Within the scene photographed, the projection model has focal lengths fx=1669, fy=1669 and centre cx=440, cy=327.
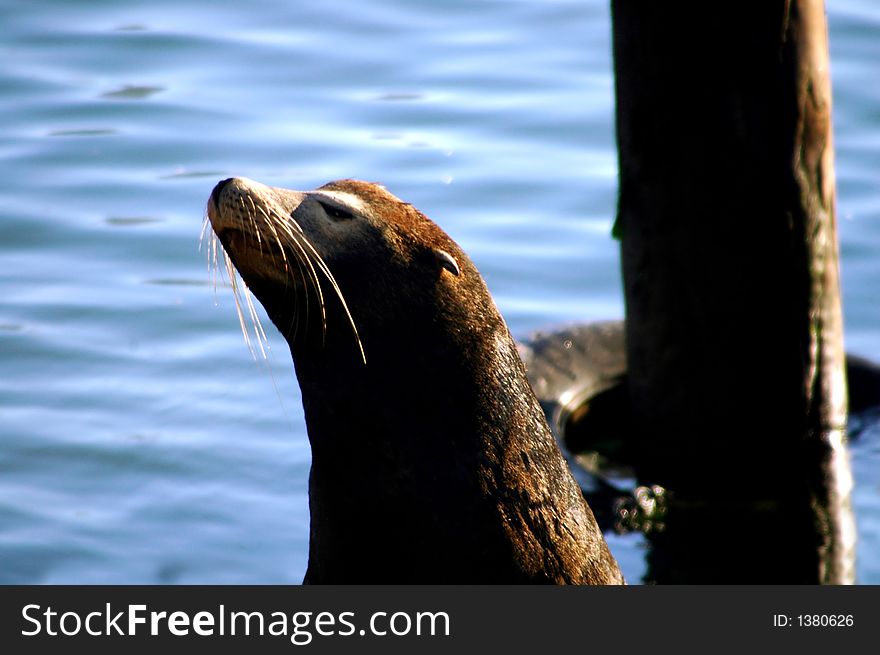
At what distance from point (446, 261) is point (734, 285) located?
6.24 ft

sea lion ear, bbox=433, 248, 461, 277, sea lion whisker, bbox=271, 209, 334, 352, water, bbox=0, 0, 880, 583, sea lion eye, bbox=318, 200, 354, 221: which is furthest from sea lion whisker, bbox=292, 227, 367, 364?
water, bbox=0, 0, 880, 583

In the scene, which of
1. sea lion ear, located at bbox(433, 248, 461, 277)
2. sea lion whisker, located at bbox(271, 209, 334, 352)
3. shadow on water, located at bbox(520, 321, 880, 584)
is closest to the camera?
sea lion whisker, located at bbox(271, 209, 334, 352)

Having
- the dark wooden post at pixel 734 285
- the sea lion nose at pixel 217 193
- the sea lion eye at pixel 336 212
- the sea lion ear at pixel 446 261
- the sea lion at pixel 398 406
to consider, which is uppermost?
the dark wooden post at pixel 734 285

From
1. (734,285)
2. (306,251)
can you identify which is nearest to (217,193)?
(306,251)

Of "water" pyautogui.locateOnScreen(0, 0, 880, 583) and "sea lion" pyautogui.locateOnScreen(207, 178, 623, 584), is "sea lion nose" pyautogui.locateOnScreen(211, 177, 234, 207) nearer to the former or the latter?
"sea lion" pyautogui.locateOnScreen(207, 178, 623, 584)

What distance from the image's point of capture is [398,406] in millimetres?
3959

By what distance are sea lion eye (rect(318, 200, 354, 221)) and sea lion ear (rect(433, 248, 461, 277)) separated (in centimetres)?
23

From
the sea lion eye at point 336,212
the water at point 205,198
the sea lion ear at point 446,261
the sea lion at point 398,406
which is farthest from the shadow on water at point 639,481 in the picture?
the sea lion eye at point 336,212

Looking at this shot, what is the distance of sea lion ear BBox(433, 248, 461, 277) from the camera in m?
4.04

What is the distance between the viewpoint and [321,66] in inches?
397

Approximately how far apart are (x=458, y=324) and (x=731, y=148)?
6.07ft

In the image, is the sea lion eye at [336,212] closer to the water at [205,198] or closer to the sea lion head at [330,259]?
the sea lion head at [330,259]

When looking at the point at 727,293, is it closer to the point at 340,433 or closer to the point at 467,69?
the point at 340,433

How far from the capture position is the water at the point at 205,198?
6164mm
